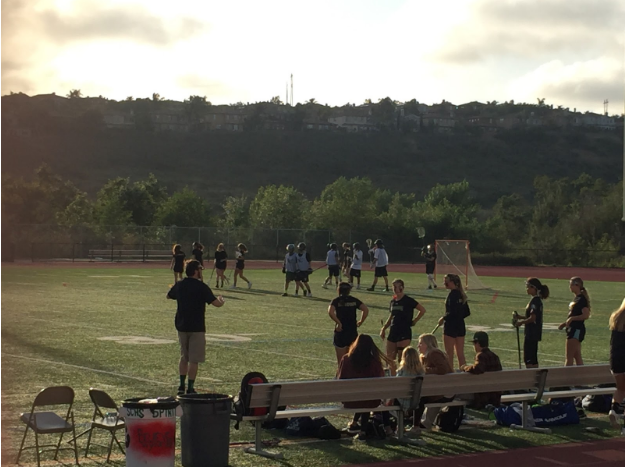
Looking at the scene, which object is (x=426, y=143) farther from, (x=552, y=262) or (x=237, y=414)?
(x=237, y=414)

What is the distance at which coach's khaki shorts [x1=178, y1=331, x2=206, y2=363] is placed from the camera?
14.2 m

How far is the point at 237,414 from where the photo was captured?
10.7 metres

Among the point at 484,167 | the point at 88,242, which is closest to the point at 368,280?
Answer: the point at 88,242

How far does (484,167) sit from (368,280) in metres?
124

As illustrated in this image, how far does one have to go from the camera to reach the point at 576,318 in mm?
15477

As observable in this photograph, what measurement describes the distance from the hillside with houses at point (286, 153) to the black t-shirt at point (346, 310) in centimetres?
12243

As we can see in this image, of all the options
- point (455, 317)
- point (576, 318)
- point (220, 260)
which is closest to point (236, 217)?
point (220, 260)

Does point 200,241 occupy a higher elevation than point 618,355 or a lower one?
higher

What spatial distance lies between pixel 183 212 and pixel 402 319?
227ft

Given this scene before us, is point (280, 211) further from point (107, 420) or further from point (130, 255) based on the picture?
point (107, 420)

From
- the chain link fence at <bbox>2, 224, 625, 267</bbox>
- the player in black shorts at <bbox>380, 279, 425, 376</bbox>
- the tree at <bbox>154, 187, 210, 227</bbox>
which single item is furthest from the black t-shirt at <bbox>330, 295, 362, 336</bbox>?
the tree at <bbox>154, 187, 210, 227</bbox>

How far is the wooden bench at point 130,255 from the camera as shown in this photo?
65625mm

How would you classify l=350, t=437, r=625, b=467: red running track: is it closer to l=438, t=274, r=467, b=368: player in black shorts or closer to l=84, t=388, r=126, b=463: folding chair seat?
l=84, t=388, r=126, b=463: folding chair seat

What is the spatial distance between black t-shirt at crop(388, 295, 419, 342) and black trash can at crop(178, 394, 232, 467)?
204 inches
